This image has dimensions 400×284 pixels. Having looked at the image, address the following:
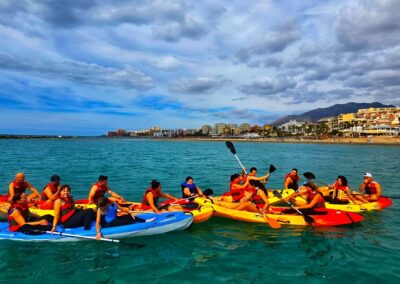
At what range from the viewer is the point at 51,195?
10.8 meters

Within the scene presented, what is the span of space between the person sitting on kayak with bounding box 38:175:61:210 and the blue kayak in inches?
63.1

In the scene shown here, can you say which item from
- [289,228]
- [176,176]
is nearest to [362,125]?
[176,176]

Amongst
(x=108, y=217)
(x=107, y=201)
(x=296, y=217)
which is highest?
(x=107, y=201)

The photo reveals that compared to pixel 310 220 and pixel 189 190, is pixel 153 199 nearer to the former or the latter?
pixel 189 190

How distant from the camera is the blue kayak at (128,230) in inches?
341

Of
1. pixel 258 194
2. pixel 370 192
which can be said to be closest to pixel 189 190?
pixel 258 194

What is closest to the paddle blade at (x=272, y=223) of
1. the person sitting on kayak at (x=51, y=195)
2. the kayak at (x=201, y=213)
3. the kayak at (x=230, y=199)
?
the kayak at (x=230, y=199)

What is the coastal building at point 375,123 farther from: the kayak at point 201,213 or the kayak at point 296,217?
the kayak at point 201,213

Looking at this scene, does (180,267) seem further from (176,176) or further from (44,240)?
(176,176)

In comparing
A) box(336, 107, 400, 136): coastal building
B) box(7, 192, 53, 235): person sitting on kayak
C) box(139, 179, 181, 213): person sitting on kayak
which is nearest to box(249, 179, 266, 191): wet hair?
box(139, 179, 181, 213): person sitting on kayak

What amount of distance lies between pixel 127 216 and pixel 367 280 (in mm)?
6869

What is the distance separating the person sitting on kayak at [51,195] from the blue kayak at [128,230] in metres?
1.60

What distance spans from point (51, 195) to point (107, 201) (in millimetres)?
3302

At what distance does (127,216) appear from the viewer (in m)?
9.56
